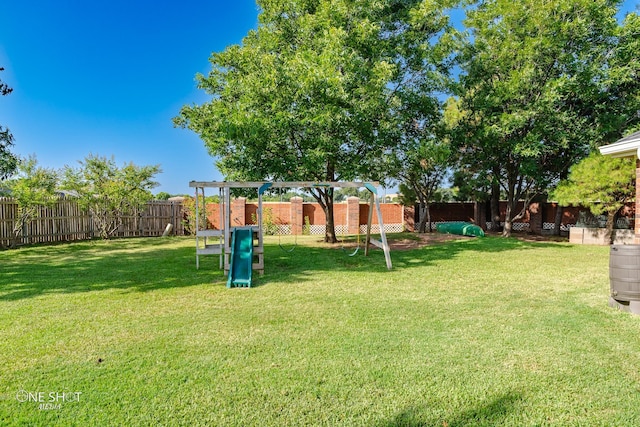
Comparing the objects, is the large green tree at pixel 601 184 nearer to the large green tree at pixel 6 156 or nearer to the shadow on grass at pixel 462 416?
the shadow on grass at pixel 462 416

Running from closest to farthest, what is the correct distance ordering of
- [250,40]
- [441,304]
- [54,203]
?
[441,304] < [250,40] < [54,203]


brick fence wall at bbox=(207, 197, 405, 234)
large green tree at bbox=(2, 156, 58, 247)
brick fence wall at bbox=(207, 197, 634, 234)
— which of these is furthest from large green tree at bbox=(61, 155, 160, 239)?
brick fence wall at bbox=(207, 197, 634, 234)

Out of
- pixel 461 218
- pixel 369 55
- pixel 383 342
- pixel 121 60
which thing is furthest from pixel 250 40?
pixel 461 218

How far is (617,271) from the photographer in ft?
15.0

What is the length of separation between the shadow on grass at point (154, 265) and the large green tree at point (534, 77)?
3.89 meters

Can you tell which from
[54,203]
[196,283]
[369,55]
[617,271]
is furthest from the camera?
[54,203]

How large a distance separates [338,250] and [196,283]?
5.24 metres

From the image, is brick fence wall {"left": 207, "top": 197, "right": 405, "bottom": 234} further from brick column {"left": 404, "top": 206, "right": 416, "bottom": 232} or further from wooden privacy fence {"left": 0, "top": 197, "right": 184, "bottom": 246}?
wooden privacy fence {"left": 0, "top": 197, "right": 184, "bottom": 246}

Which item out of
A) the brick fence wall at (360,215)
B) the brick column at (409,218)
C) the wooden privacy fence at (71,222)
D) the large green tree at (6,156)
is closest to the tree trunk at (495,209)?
the brick fence wall at (360,215)

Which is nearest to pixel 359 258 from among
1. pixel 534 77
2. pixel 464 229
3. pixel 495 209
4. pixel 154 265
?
pixel 154 265

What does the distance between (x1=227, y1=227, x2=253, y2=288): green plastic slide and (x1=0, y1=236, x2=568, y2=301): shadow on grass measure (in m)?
0.27

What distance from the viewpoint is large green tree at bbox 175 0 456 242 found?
364 inches

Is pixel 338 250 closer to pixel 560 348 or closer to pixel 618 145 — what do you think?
pixel 618 145

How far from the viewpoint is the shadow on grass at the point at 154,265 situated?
6.33m
